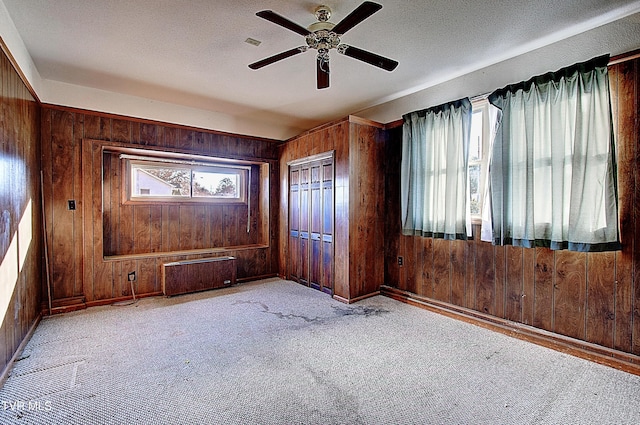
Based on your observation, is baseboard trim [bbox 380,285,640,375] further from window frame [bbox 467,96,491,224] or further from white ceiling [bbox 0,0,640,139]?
white ceiling [bbox 0,0,640,139]

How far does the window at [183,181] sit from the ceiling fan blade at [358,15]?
3426 millimetres

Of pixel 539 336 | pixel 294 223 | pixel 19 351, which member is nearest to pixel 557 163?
pixel 539 336

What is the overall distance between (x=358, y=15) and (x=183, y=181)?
376cm

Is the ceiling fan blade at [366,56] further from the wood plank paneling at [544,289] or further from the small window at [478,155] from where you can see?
the wood plank paneling at [544,289]

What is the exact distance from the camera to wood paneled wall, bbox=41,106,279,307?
362 cm

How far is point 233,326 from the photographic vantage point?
10.2ft

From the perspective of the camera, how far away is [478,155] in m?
3.27

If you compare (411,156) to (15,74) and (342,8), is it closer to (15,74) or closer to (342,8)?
(342,8)

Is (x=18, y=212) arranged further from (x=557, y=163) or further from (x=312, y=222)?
(x=557, y=163)

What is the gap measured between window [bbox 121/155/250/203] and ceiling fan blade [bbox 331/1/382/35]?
3.43 metres

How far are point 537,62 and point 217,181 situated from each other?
4482 mm

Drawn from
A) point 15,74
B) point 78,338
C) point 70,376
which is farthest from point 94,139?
point 70,376

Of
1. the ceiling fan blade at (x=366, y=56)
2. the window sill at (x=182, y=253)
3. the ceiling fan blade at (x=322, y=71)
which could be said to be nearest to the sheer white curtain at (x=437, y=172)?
the ceiling fan blade at (x=366, y=56)

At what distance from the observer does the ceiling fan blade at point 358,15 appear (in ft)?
6.00
